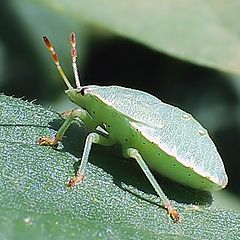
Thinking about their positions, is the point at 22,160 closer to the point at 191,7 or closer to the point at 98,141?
the point at 98,141

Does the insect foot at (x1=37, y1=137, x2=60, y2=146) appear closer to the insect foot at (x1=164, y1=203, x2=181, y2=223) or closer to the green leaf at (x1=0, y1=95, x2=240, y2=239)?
the green leaf at (x1=0, y1=95, x2=240, y2=239)

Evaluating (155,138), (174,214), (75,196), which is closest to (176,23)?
(155,138)

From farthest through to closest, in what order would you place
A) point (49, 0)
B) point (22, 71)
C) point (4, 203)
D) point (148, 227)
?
point (22, 71) < point (49, 0) < point (148, 227) < point (4, 203)

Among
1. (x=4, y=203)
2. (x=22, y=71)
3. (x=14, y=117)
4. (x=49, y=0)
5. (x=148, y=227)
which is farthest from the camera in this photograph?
(x=22, y=71)

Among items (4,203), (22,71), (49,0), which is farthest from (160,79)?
(4,203)

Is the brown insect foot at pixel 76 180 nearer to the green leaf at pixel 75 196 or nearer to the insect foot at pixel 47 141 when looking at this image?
the green leaf at pixel 75 196

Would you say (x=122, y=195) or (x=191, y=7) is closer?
(x=122, y=195)
